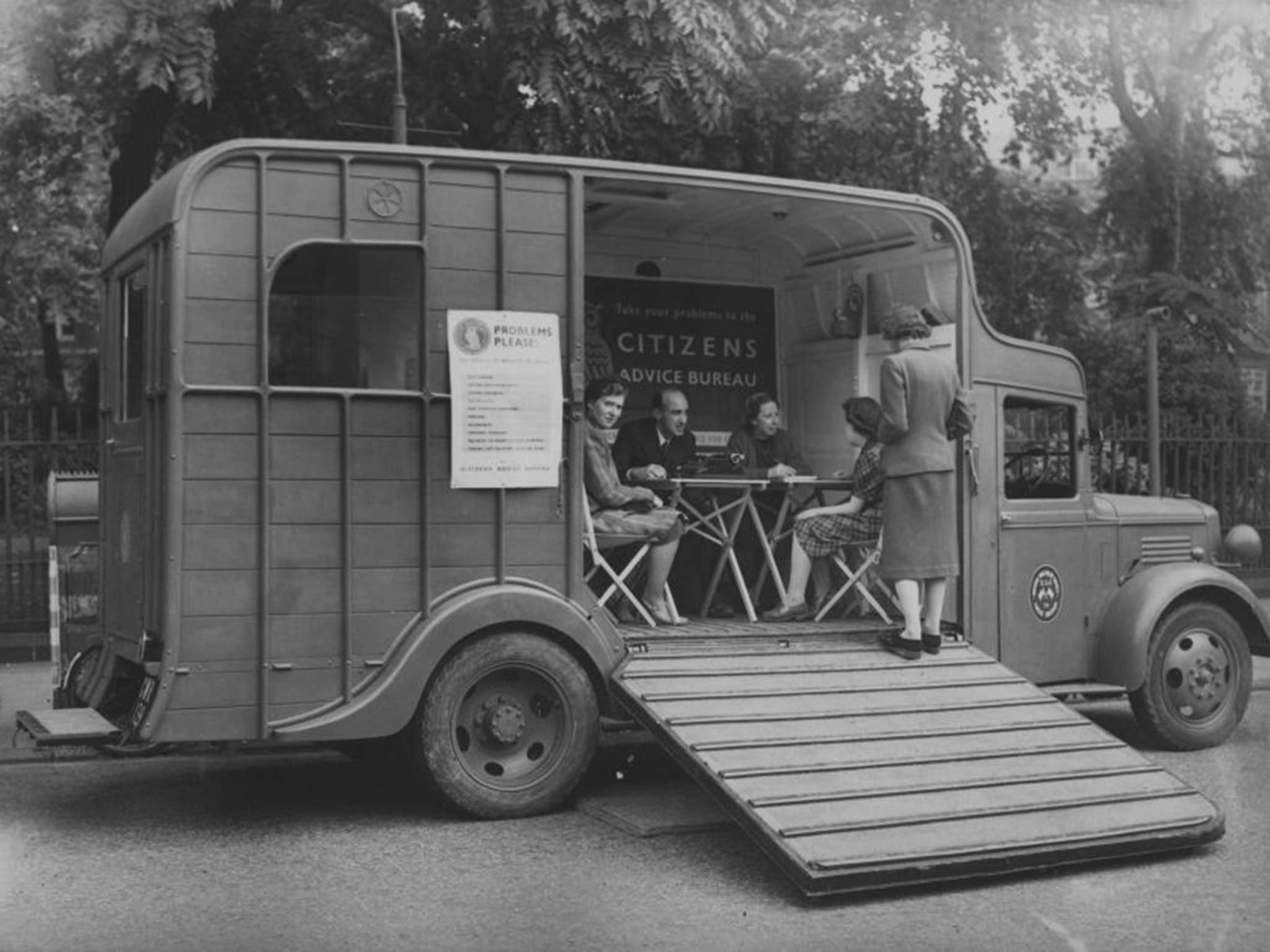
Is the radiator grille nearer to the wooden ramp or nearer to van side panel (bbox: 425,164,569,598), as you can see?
the wooden ramp

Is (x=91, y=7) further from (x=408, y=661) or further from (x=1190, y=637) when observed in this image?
(x=1190, y=637)

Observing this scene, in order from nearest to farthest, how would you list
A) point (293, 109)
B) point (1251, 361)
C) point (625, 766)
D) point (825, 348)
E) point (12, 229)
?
point (625, 766) < point (825, 348) < point (293, 109) < point (12, 229) < point (1251, 361)

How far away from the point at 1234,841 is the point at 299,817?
415 centimetres

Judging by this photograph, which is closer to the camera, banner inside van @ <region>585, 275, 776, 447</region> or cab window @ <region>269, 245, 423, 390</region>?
cab window @ <region>269, 245, 423, 390</region>

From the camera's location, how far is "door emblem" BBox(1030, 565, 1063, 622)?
→ 893 cm

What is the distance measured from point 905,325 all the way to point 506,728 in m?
2.87

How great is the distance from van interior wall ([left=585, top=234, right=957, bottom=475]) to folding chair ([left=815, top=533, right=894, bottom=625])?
1305mm

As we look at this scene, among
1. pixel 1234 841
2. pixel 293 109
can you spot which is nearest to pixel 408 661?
pixel 1234 841

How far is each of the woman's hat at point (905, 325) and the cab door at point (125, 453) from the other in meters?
3.60

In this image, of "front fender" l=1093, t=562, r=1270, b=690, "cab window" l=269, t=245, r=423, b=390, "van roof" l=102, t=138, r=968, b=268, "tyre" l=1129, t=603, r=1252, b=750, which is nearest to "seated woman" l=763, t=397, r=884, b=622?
"van roof" l=102, t=138, r=968, b=268

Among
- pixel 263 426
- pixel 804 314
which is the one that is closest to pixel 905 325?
pixel 804 314

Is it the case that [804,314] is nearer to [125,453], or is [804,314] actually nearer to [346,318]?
[346,318]

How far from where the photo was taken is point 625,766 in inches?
341

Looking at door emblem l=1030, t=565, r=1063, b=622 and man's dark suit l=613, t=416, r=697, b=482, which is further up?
man's dark suit l=613, t=416, r=697, b=482
